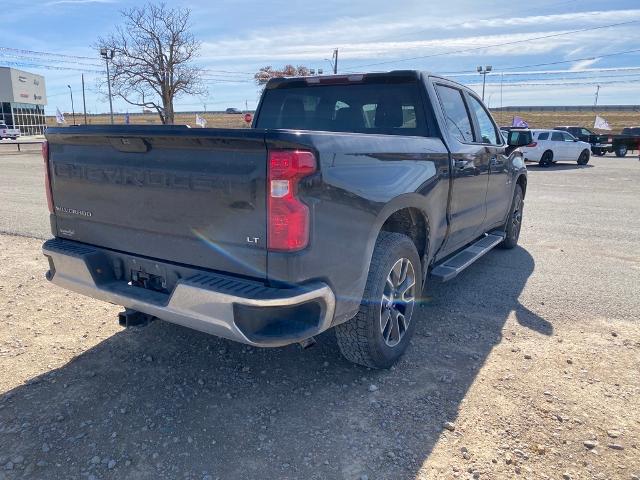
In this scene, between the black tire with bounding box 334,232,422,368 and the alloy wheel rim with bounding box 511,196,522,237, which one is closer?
the black tire with bounding box 334,232,422,368

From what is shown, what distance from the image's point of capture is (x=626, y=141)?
28781mm

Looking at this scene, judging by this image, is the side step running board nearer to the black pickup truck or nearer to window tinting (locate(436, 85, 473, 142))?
the black pickup truck

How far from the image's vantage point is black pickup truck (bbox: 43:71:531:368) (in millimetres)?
2502

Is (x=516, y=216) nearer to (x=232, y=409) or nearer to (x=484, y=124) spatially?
(x=484, y=124)

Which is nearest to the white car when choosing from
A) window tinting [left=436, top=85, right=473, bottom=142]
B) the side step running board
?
the side step running board

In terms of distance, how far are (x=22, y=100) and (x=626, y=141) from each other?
67843mm

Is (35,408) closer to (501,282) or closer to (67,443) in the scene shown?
(67,443)

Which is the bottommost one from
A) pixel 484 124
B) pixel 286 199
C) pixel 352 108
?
pixel 286 199

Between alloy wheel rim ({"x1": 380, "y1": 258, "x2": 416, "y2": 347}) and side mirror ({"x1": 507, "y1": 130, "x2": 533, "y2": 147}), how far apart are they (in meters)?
3.02

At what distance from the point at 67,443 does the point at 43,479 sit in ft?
0.87

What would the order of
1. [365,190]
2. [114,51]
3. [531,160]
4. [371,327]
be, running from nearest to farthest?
1. [365,190]
2. [371,327]
3. [531,160]
4. [114,51]

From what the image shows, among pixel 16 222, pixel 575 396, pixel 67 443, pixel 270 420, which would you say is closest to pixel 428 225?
pixel 575 396

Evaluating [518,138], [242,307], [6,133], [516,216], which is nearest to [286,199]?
[242,307]

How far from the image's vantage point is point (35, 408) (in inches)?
117
